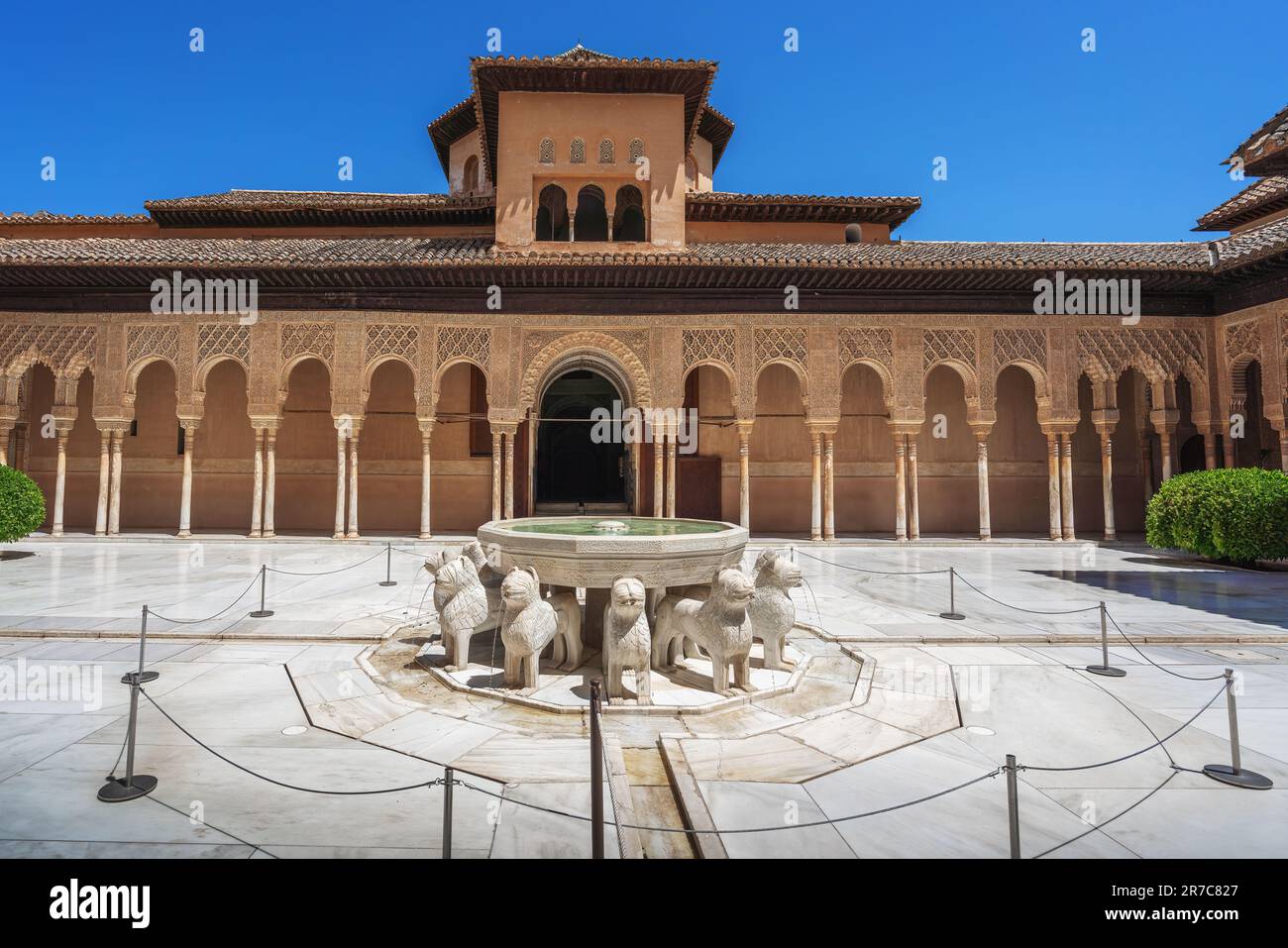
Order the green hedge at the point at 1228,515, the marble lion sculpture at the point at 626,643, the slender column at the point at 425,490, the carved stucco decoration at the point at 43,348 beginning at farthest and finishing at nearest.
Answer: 1. the slender column at the point at 425,490
2. the carved stucco decoration at the point at 43,348
3. the green hedge at the point at 1228,515
4. the marble lion sculpture at the point at 626,643

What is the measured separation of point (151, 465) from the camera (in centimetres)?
1702

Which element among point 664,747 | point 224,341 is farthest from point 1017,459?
point 224,341

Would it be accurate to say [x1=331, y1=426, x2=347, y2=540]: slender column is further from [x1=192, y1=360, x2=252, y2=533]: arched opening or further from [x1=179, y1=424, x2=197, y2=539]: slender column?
[x1=192, y1=360, x2=252, y2=533]: arched opening

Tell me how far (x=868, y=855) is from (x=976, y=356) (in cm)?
1477

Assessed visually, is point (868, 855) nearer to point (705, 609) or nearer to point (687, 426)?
point (705, 609)

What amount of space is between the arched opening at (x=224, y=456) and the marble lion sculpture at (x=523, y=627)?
1584cm

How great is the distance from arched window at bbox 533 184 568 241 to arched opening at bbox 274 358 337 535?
24.1ft

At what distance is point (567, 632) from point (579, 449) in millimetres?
17052

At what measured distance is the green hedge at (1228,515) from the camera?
10.1 metres

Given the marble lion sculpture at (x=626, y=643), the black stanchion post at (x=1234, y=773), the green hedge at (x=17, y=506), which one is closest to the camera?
the black stanchion post at (x=1234, y=773)

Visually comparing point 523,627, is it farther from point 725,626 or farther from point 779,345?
point 779,345

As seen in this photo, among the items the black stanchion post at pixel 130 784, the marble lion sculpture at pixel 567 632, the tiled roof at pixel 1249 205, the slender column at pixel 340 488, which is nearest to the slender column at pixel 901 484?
the tiled roof at pixel 1249 205

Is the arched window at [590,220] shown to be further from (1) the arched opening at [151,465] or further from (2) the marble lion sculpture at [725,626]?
(2) the marble lion sculpture at [725,626]
